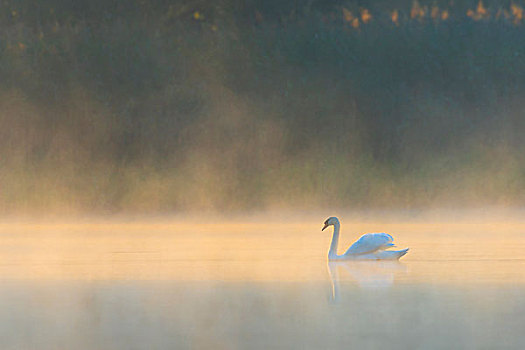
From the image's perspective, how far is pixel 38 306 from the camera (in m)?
9.10

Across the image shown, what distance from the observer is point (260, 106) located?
2281 centimetres

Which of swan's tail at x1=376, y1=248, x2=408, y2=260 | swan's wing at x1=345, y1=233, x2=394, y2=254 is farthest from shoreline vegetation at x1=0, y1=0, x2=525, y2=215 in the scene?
swan's wing at x1=345, y1=233, x2=394, y2=254

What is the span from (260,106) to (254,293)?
43.5 ft

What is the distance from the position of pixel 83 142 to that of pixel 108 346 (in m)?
14.9

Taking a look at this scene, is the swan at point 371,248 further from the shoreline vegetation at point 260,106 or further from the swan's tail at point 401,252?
the shoreline vegetation at point 260,106

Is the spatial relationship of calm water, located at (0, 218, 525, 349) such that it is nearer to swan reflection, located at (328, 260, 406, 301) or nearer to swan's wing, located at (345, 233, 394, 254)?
swan reflection, located at (328, 260, 406, 301)

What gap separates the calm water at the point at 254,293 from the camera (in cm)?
775

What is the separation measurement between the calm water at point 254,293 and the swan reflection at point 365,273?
0.02 m

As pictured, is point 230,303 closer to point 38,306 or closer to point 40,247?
point 38,306

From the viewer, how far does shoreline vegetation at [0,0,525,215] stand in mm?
20906

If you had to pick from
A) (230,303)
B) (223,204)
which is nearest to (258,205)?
(223,204)

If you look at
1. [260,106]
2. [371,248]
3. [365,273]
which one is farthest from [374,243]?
[260,106]

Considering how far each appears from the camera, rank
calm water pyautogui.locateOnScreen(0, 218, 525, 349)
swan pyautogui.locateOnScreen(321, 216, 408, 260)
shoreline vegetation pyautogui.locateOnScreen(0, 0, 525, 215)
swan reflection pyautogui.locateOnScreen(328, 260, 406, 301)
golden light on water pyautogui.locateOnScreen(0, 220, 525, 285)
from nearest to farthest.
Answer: calm water pyautogui.locateOnScreen(0, 218, 525, 349) < swan reflection pyautogui.locateOnScreen(328, 260, 406, 301) < golden light on water pyautogui.locateOnScreen(0, 220, 525, 285) < swan pyautogui.locateOnScreen(321, 216, 408, 260) < shoreline vegetation pyautogui.locateOnScreen(0, 0, 525, 215)

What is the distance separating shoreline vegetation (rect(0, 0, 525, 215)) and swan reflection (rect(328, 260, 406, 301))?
7875mm
